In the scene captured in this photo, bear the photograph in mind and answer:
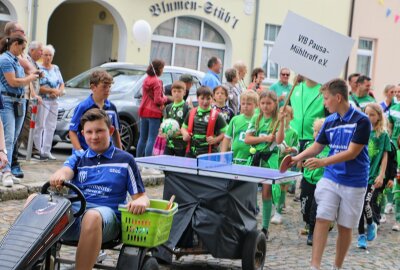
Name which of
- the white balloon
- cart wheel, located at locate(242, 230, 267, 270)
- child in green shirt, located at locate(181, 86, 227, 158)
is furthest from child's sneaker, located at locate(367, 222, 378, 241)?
the white balloon

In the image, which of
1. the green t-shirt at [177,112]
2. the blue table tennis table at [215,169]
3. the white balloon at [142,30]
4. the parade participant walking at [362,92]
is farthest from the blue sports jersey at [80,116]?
the white balloon at [142,30]

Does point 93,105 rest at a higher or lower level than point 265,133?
higher

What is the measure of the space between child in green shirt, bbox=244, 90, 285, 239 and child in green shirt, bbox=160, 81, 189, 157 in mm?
1747

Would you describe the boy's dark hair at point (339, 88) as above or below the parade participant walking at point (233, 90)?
above

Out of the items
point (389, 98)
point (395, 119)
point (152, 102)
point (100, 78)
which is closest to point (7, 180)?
point (100, 78)

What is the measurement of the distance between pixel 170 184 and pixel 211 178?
1.30ft

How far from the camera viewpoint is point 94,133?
20.8ft

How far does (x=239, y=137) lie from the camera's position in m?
9.78

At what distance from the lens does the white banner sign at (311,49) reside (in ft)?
27.9

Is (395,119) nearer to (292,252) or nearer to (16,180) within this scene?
(292,252)

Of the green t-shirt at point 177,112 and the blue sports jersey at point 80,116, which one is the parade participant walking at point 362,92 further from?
the blue sports jersey at point 80,116

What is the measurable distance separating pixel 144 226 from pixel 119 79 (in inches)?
405

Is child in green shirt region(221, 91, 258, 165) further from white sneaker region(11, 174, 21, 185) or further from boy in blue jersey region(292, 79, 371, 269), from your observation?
white sneaker region(11, 174, 21, 185)

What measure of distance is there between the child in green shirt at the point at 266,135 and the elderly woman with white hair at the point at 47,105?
14.9ft
